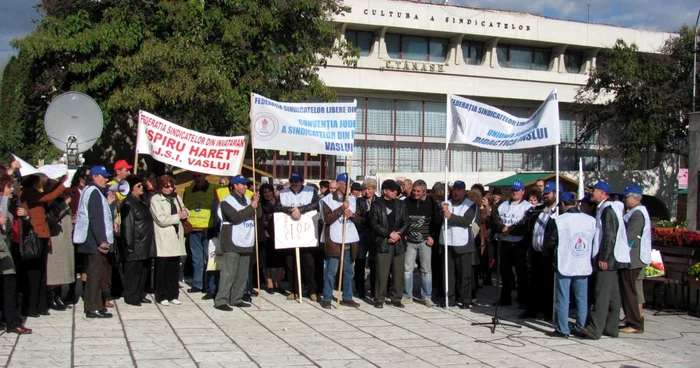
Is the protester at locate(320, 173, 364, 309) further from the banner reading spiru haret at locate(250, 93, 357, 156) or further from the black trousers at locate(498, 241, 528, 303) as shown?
the black trousers at locate(498, 241, 528, 303)

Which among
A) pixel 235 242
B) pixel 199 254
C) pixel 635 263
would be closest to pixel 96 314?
pixel 235 242

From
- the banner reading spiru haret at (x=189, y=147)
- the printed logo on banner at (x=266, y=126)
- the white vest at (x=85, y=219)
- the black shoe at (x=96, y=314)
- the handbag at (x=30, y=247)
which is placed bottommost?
the black shoe at (x=96, y=314)

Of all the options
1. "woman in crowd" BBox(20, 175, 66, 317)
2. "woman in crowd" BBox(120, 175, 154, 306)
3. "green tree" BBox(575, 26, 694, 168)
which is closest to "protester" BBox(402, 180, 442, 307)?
"woman in crowd" BBox(120, 175, 154, 306)

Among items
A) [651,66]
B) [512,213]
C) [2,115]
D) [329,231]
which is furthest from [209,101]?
[651,66]

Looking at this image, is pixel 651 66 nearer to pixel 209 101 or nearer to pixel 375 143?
pixel 375 143

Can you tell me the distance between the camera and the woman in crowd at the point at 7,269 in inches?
343

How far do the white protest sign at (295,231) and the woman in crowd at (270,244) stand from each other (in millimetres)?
936

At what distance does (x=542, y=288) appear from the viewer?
1094 cm

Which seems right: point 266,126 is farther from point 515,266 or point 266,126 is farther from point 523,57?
point 523,57

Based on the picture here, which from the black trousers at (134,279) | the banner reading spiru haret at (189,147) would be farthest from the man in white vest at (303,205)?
the black trousers at (134,279)

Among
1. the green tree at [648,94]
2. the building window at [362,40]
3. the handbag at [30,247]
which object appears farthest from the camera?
the building window at [362,40]

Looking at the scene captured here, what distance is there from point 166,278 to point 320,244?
103 inches

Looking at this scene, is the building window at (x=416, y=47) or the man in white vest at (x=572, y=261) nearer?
the man in white vest at (x=572, y=261)

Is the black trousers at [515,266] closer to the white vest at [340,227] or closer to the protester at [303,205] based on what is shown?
the white vest at [340,227]
